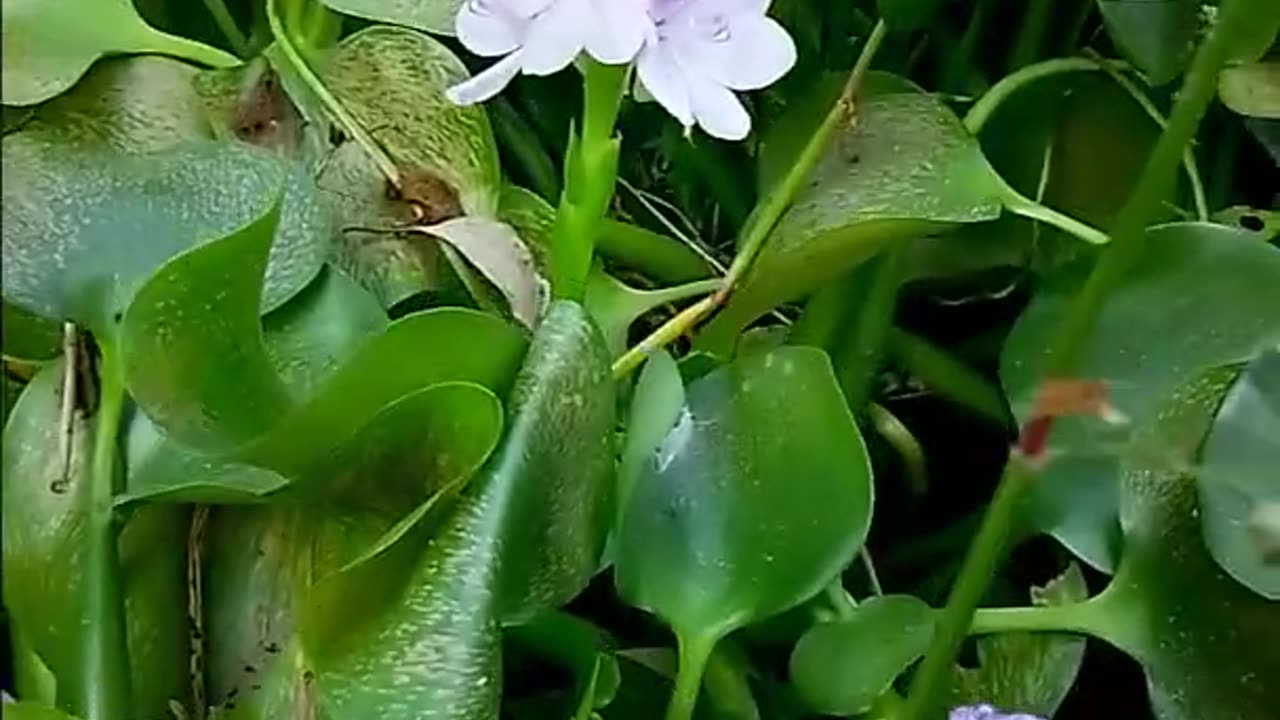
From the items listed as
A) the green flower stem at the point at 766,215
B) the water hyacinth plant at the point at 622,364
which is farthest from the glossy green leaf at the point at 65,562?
the green flower stem at the point at 766,215

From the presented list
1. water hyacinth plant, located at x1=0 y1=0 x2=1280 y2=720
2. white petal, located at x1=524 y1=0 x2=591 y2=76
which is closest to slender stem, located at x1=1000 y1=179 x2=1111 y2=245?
water hyacinth plant, located at x1=0 y1=0 x2=1280 y2=720

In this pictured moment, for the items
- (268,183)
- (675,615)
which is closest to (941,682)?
(675,615)

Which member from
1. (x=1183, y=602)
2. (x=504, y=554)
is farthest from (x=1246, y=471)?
(x=504, y=554)

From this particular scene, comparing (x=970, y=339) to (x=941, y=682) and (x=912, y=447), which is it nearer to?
(x=912, y=447)

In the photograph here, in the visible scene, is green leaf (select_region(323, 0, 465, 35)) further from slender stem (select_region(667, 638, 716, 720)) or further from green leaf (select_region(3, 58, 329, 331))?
slender stem (select_region(667, 638, 716, 720))

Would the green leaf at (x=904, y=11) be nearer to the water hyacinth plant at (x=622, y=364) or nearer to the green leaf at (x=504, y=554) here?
the water hyacinth plant at (x=622, y=364)

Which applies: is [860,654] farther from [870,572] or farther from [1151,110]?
[1151,110]
